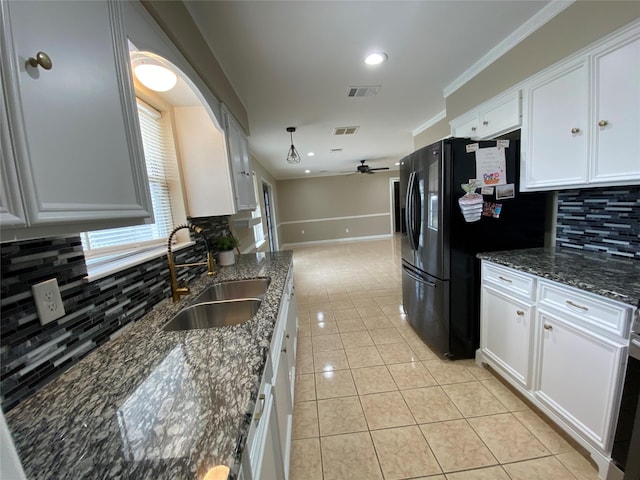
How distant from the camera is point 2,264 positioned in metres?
0.72

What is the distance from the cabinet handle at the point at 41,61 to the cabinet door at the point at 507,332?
2275 mm

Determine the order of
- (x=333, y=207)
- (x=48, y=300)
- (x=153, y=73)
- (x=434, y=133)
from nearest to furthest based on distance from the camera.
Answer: (x=48, y=300), (x=153, y=73), (x=434, y=133), (x=333, y=207)

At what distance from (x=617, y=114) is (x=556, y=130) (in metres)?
0.32

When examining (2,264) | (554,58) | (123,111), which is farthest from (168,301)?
(554,58)

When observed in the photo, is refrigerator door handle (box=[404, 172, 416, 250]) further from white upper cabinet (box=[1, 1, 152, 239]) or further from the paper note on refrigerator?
white upper cabinet (box=[1, 1, 152, 239])

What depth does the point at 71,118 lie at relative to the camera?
63 centimetres

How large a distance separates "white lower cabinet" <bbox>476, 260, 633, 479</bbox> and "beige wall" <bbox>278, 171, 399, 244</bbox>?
708 cm

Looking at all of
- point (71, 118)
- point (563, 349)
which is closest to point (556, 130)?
point (563, 349)

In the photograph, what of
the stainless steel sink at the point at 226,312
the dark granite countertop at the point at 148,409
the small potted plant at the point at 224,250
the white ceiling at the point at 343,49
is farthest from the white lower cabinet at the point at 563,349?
the small potted plant at the point at 224,250

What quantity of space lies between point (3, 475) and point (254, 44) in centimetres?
234

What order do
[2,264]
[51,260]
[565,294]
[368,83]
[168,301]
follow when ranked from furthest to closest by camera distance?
[368,83]
[168,301]
[565,294]
[51,260]
[2,264]

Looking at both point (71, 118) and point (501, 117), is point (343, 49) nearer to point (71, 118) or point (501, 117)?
point (501, 117)

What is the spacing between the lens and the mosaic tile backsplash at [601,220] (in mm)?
1565

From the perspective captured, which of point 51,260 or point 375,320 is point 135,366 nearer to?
point 51,260
